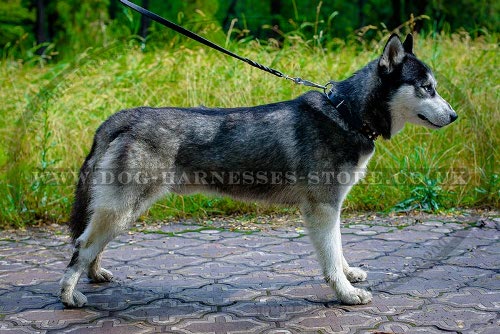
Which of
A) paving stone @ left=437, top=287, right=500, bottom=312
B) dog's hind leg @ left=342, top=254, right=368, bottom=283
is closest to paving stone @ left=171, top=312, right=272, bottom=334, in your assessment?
dog's hind leg @ left=342, top=254, right=368, bottom=283

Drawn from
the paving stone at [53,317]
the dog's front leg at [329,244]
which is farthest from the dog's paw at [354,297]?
the paving stone at [53,317]

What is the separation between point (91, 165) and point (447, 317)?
2348 mm

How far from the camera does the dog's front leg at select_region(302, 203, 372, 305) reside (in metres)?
3.71

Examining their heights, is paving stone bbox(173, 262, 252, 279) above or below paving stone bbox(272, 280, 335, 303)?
below

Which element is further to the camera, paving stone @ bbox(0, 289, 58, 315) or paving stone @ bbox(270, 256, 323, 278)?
paving stone @ bbox(270, 256, 323, 278)

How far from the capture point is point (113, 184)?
12.1 feet

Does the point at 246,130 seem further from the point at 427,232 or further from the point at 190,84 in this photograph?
the point at 190,84

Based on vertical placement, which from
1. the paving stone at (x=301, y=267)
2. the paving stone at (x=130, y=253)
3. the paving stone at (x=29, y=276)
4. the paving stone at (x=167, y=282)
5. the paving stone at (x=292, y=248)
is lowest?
the paving stone at (x=29, y=276)

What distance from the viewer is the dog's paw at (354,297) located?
3.66 meters

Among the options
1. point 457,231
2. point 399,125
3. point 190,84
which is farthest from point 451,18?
point 399,125

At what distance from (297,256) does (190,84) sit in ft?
11.7

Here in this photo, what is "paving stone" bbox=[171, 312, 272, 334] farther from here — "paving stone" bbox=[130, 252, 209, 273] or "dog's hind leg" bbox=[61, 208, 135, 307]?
"paving stone" bbox=[130, 252, 209, 273]

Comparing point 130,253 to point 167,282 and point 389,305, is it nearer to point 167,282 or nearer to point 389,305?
point 167,282

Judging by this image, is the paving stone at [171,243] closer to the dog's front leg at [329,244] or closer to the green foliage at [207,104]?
the green foliage at [207,104]
